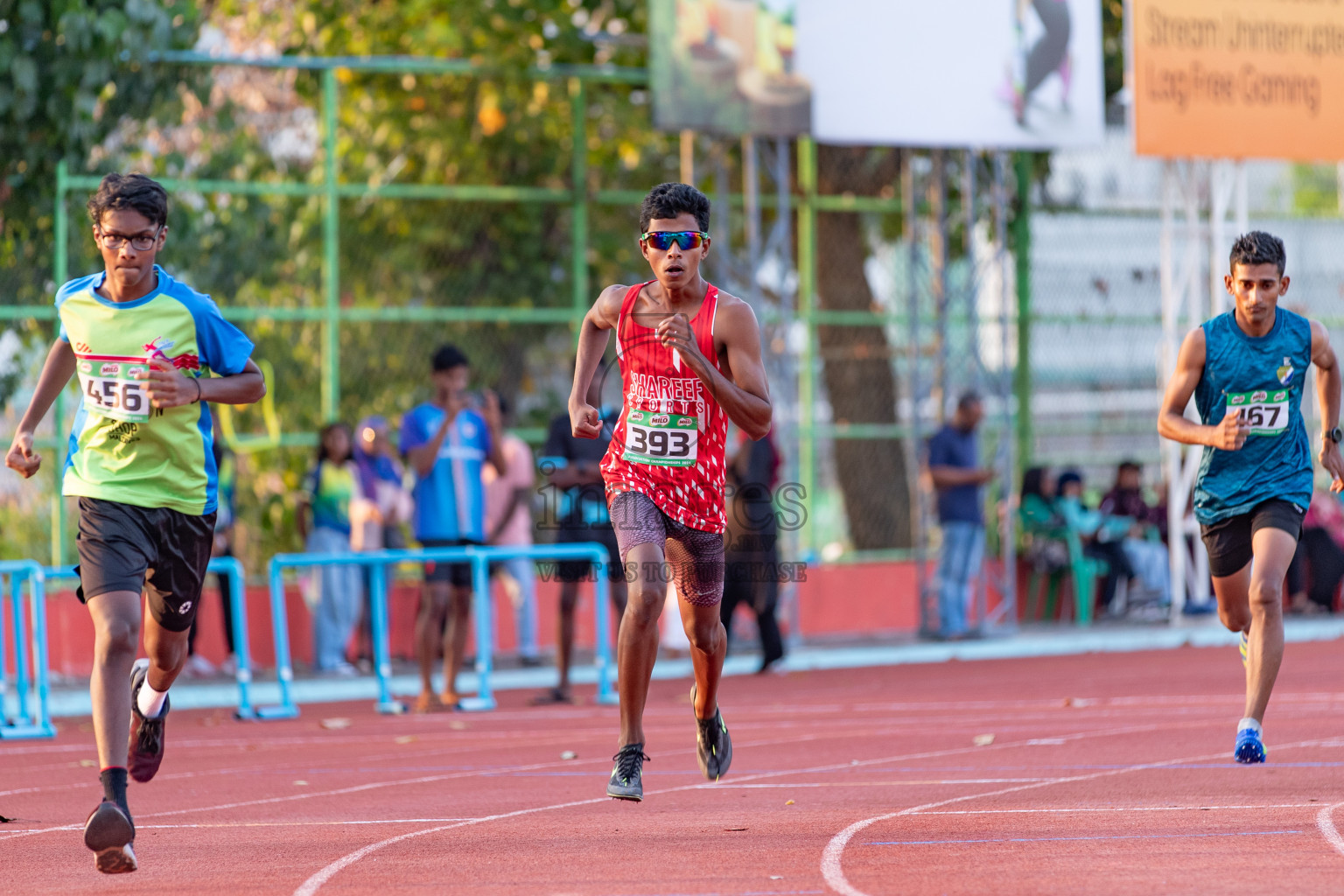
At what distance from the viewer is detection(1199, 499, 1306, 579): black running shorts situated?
7.82 meters

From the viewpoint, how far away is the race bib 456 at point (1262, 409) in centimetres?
792

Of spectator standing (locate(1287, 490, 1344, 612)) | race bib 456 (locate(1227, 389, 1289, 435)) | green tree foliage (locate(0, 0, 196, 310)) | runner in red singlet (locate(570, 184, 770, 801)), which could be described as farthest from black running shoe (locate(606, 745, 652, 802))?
spectator standing (locate(1287, 490, 1344, 612))

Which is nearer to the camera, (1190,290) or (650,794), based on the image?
(650,794)

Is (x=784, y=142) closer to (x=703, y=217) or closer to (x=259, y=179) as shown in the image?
(x=259, y=179)

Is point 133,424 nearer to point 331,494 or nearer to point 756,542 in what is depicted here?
point 331,494

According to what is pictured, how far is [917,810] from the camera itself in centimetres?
711

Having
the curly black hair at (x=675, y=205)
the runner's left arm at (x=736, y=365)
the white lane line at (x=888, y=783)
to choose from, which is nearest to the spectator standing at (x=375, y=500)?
the white lane line at (x=888, y=783)

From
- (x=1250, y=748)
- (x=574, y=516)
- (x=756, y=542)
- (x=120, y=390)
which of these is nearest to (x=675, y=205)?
(x=120, y=390)

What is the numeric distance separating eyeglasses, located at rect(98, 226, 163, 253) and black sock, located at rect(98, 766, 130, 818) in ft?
5.57

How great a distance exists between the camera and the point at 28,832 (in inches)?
281

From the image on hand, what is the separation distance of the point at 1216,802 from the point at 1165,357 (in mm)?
10624

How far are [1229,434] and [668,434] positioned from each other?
2.39m

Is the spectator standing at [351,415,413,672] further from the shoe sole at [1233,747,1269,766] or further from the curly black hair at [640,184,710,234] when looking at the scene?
the shoe sole at [1233,747,1269,766]

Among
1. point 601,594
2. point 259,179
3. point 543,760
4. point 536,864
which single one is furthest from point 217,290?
point 536,864
